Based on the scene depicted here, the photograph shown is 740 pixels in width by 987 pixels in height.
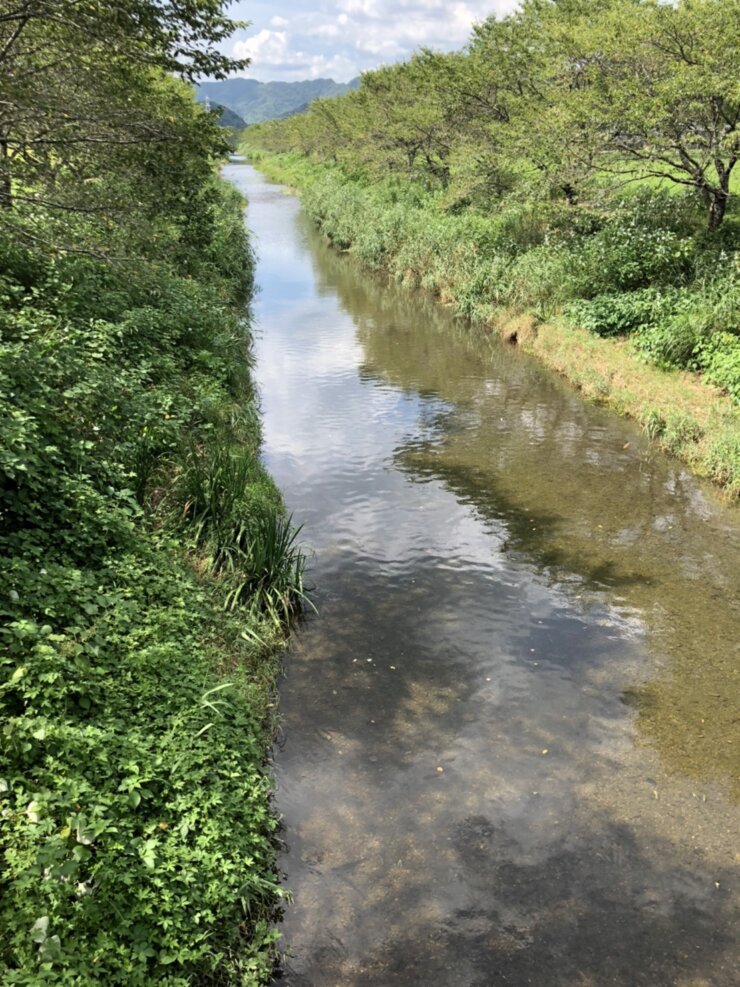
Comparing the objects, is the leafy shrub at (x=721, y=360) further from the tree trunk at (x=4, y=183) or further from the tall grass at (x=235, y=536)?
the tree trunk at (x=4, y=183)

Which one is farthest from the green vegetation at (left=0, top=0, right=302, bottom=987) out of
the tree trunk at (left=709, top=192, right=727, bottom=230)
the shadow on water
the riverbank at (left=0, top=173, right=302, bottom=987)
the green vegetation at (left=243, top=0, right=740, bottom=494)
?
the tree trunk at (left=709, top=192, right=727, bottom=230)

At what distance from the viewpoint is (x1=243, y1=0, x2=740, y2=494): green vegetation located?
13766 mm

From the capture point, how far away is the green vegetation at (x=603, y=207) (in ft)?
45.2

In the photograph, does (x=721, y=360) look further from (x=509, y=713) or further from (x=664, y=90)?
(x=509, y=713)

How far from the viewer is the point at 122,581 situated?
19.6ft

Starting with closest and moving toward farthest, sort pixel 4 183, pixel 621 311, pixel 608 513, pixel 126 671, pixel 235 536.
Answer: pixel 126 671
pixel 235 536
pixel 608 513
pixel 4 183
pixel 621 311

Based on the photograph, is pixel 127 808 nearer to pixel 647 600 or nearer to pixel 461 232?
pixel 647 600

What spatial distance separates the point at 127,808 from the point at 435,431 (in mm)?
10394

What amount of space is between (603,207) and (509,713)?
16481mm

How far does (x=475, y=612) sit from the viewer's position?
8.34 meters

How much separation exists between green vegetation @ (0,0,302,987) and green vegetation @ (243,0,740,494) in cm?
814

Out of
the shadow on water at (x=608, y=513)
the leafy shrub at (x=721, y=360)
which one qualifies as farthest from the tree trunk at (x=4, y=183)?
the leafy shrub at (x=721, y=360)

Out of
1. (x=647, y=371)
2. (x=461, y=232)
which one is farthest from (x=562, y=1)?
(x=647, y=371)

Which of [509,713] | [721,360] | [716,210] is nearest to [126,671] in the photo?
[509,713]
